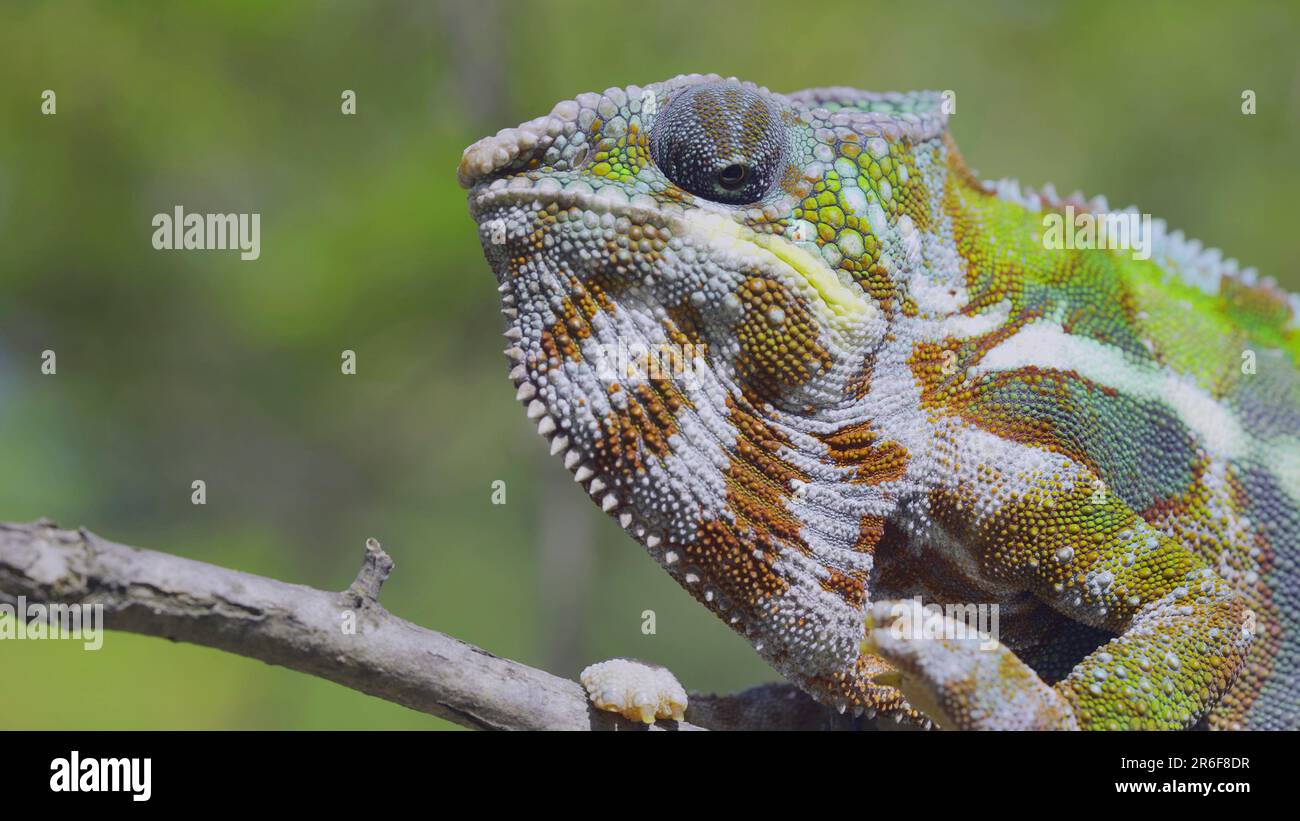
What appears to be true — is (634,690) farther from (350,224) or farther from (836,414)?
(350,224)

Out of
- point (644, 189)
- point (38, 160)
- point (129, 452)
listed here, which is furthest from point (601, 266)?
point (129, 452)

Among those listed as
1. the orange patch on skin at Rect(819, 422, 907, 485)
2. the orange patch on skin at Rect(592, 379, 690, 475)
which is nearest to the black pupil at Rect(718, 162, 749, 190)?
the orange patch on skin at Rect(592, 379, 690, 475)

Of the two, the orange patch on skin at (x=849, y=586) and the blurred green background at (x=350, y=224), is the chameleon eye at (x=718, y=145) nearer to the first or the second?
the orange patch on skin at (x=849, y=586)

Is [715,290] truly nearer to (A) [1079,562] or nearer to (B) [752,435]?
(B) [752,435]

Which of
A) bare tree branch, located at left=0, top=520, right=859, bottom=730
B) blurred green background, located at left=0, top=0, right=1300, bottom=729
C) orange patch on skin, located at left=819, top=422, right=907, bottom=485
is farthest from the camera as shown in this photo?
blurred green background, located at left=0, top=0, right=1300, bottom=729

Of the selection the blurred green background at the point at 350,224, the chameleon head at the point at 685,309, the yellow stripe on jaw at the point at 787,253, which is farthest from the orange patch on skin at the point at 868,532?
the blurred green background at the point at 350,224

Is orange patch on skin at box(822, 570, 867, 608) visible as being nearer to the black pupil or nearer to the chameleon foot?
the chameleon foot
